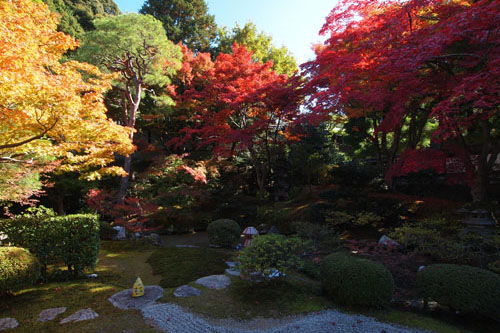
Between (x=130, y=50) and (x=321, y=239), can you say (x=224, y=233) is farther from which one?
(x=130, y=50)

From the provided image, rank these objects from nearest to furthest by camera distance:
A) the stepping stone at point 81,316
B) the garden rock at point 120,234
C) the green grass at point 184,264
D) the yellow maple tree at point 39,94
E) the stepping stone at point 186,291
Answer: the stepping stone at point 81,316
the yellow maple tree at point 39,94
the stepping stone at point 186,291
the green grass at point 184,264
the garden rock at point 120,234

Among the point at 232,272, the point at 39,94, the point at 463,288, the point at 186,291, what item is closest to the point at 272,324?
the point at 186,291

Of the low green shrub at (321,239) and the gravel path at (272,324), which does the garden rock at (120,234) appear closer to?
the gravel path at (272,324)

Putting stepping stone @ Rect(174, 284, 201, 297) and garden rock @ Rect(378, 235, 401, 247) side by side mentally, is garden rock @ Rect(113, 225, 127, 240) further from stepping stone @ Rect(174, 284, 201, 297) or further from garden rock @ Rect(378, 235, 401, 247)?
garden rock @ Rect(378, 235, 401, 247)

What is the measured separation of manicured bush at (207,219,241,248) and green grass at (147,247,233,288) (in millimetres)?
542

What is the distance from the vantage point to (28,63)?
4363 mm

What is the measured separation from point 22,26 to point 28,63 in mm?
834

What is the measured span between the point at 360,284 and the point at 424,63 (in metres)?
5.52

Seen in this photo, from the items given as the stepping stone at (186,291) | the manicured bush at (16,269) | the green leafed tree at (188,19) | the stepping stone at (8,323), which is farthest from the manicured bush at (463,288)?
the green leafed tree at (188,19)

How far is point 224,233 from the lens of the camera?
26.1 feet

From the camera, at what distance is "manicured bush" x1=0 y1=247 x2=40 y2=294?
3.87 metres

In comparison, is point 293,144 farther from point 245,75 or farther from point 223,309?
point 223,309

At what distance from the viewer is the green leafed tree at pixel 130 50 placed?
9.68 m

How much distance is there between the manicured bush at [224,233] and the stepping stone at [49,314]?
4.59m
